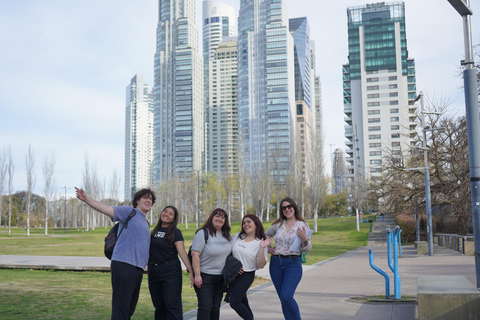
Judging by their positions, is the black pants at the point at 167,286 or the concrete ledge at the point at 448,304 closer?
the black pants at the point at 167,286

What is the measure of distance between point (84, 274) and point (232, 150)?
546 feet

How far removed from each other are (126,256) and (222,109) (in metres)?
179

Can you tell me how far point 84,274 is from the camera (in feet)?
47.7

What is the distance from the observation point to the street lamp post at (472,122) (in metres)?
7.46

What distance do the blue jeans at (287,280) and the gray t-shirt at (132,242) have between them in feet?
5.63

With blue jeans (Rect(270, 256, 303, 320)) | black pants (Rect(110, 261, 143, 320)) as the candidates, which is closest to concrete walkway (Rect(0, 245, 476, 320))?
blue jeans (Rect(270, 256, 303, 320))

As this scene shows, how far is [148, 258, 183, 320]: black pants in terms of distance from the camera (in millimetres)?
5695

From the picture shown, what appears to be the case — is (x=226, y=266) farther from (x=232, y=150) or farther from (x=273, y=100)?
(x=232, y=150)

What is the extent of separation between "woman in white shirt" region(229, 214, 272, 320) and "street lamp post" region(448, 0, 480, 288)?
139 inches

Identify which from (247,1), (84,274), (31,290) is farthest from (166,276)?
(247,1)

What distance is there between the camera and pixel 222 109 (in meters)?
184

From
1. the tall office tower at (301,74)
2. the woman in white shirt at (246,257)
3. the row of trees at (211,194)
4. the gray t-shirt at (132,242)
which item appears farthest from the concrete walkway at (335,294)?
the tall office tower at (301,74)

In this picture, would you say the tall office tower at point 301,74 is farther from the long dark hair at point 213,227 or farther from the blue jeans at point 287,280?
the long dark hair at point 213,227

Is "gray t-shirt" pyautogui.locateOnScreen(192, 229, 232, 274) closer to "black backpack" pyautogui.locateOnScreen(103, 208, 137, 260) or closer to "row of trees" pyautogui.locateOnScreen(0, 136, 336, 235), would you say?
"black backpack" pyautogui.locateOnScreen(103, 208, 137, 260)
